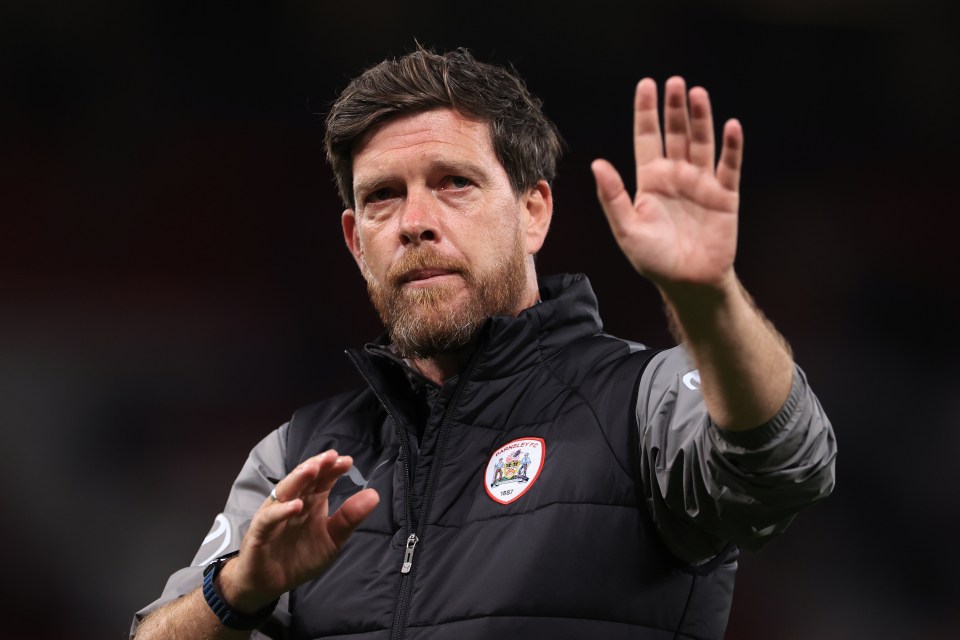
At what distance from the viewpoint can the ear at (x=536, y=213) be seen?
197 centimetres

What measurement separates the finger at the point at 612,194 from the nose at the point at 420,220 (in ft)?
2.13

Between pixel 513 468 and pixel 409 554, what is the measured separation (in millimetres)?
198

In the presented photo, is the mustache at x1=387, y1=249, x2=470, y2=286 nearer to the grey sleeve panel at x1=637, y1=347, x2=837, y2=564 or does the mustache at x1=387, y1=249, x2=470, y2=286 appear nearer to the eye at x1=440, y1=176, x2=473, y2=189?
the eye at x1=440, y1=176, x2=473, y2=189

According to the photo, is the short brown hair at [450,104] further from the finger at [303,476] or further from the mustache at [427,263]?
the finger at [303,476]

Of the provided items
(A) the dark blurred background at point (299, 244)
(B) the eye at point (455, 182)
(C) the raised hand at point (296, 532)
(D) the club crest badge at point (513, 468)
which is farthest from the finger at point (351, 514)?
(A) the dark blurred background at point (299, 244)

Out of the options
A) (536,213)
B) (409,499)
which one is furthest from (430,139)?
(409,499)

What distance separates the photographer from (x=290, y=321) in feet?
12.8

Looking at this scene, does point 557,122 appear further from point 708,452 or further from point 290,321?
point 708,452

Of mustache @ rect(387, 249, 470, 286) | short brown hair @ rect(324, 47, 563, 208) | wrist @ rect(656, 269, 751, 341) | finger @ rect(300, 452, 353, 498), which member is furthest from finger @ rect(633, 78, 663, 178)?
short brown hair @ rect(324, 47, 563, 208)

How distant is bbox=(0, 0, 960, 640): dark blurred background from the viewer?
3494 mm

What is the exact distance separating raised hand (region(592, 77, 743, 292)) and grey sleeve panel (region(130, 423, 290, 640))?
2.99ft

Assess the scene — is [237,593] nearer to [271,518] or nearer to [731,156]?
[271,518]

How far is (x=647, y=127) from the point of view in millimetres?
1180

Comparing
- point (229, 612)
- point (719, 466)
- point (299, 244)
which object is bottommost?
point (299, 244)
